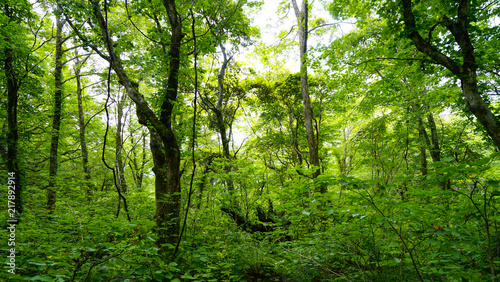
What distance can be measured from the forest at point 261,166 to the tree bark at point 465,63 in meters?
0.01

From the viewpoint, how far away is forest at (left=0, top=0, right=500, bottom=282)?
1986mm

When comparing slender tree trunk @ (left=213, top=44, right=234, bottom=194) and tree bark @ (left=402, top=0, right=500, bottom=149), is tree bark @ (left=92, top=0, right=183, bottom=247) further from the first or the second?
slender tree trunk @ (left=213, top=44, right=234, bottom=194)

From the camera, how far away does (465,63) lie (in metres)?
2.77

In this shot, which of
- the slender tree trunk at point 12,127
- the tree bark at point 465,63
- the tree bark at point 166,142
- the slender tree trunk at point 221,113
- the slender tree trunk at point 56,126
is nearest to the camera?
the tree bark at point 465,63

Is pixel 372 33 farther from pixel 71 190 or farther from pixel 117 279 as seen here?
pixel 71 190

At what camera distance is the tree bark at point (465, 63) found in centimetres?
264

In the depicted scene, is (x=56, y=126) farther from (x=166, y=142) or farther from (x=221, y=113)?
(x=166, y=142)

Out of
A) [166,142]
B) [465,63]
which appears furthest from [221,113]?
[465,63]

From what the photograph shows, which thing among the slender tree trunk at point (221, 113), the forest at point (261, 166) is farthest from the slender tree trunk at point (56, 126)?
the slender tree trunk at point (221, 113)

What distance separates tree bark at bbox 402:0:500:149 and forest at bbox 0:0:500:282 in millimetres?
15

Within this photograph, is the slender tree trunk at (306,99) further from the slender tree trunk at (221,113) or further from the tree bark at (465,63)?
the tree bark at (465,63)

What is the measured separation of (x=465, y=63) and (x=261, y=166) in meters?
4.03

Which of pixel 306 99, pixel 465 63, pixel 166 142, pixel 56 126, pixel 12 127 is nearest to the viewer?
pixel 465 63

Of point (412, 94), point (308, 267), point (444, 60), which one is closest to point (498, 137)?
point (444, 60)
